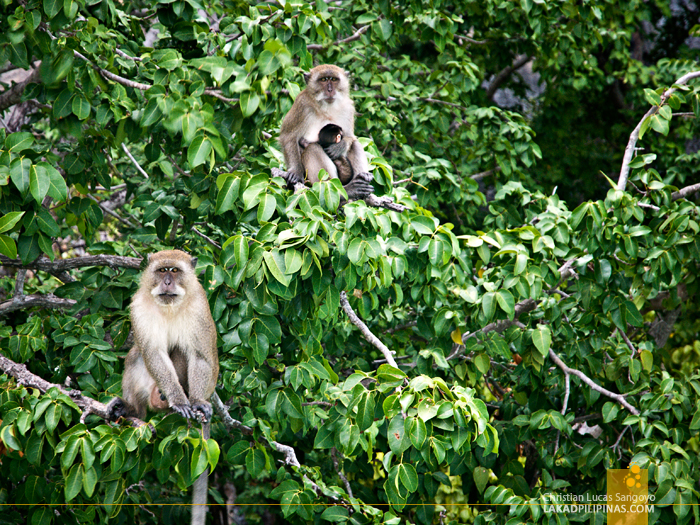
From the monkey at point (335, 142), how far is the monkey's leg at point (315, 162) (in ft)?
0.20

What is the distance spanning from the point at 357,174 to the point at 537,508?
2633mm

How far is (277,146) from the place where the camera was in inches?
227

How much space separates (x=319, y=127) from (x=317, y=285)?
2.27 meters

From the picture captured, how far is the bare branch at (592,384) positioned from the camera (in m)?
4.87

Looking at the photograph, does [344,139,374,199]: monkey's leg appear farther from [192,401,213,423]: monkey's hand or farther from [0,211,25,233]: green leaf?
[0,211,25,233]: green leaf

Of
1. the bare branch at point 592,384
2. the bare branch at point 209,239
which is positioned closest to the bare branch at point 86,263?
the bare branch at point 209,239

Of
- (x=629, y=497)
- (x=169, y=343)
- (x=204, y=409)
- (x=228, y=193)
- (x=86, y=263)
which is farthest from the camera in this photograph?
(x=86, y=263)

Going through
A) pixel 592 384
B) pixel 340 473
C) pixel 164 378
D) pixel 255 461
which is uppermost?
pixel 164 378

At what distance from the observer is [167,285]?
164 inches

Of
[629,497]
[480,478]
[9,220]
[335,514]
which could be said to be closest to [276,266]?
[9,220]

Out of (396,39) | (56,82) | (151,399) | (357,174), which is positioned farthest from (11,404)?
(396,39)

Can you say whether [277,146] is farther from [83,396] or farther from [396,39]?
[83,396]

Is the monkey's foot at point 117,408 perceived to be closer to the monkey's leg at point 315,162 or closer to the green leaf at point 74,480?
the green leaf at point 74,480

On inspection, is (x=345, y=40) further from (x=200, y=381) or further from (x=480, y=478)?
(x=480, y=478)
